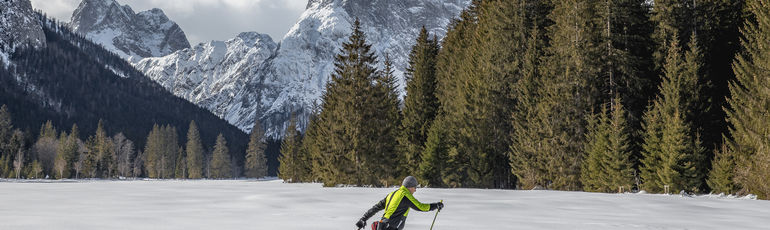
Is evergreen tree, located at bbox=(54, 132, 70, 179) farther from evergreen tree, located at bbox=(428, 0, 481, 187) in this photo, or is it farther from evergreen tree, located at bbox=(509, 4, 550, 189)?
evergreen tree, located at bbox=(509, 4, 550, 189)

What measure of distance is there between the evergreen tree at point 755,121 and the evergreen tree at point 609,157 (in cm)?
482

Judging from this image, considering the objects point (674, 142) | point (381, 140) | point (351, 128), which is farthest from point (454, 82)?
point (674, 142)

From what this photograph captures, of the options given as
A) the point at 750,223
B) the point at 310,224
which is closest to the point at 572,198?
the point at 750,223

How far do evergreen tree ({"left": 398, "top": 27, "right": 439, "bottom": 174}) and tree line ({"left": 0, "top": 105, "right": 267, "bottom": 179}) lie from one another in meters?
79.7

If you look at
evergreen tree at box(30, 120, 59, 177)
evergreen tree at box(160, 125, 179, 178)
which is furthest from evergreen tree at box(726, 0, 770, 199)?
evergreen tree at box(160, 125, 179, 178)

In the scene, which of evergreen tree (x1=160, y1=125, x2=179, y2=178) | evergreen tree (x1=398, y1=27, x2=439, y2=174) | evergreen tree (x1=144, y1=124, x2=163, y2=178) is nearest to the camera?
evergreen tree (x1=398, y1=27, x2=439, y2=174)

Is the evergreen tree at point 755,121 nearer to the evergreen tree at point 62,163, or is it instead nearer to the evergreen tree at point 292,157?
the evergreen tree at point 292,157

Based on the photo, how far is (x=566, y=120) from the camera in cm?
3241

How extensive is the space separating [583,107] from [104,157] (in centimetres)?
10754

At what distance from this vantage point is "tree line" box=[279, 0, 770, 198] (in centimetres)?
2652

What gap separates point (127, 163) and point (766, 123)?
126 meters

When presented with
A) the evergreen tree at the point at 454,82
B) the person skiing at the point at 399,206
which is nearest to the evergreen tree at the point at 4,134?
the evergreen tree at the point at 454,82

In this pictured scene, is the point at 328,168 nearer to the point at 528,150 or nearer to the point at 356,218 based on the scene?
the point at 528,150

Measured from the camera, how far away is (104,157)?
11544cm
